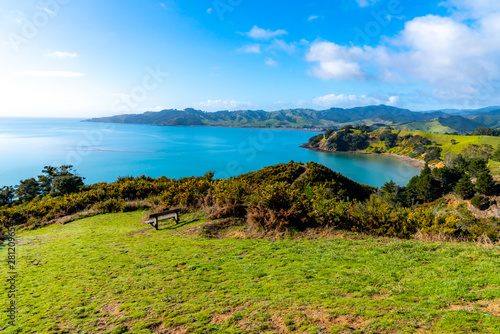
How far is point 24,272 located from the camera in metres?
7.10

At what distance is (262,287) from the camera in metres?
5.49

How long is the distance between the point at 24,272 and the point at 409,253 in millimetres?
11188

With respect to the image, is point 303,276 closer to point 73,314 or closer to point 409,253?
point 409,253

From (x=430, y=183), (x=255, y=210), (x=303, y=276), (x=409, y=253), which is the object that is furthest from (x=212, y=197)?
(x=430, y=183)

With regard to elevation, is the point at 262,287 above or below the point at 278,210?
below

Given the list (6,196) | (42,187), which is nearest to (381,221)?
(42,187)

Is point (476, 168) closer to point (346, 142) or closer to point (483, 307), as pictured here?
point (483, 307)

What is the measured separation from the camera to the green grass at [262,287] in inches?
157

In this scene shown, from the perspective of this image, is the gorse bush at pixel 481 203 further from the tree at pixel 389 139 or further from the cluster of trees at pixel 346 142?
the tree at pixel 389 139

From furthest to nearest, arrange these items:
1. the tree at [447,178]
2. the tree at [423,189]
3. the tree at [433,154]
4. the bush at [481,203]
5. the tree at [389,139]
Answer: the tree at [389,139], the tree at [433,154], the tree at [447,178], the tree at [423,189], the bush at [481,203]

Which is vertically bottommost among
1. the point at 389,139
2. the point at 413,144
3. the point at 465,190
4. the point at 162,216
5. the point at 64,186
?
the point at 465,190

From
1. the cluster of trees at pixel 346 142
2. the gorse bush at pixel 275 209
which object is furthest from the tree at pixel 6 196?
the cluster of trees at pixel 346 142

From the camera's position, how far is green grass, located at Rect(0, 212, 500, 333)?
4.00 meters

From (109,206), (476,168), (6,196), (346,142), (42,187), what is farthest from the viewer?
(346,142)
